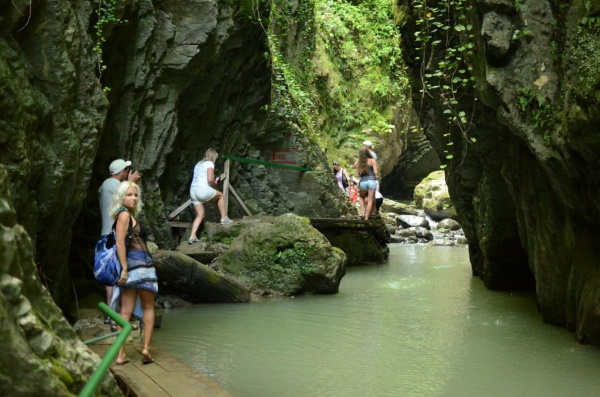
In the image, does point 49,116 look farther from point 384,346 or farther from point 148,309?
point 384,346

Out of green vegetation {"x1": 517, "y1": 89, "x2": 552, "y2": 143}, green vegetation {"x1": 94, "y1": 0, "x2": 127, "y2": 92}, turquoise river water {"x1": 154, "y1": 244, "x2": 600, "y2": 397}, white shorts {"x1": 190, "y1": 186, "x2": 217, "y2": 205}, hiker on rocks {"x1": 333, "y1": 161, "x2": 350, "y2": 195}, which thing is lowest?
turquoise river water {"x1": 154, "y1": 244, "x2": 600, "y2": 397}

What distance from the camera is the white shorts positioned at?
42.8 feet

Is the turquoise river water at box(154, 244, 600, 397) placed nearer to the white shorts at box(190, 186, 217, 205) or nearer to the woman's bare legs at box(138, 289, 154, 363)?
the woman's bare legs at box(138, 289, 154, 363)

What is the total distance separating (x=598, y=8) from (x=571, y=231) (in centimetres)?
277

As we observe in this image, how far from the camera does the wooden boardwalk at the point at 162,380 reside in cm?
516

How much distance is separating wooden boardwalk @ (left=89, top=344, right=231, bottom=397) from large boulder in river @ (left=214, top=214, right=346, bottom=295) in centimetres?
536

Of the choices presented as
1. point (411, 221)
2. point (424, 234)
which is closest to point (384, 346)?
point (424, 234)

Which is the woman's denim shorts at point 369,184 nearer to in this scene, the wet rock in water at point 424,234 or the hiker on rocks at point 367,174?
the hiker on rocks at point 367,174

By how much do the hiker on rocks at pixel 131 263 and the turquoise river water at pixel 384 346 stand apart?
852 millimetres

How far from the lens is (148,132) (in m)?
12.7

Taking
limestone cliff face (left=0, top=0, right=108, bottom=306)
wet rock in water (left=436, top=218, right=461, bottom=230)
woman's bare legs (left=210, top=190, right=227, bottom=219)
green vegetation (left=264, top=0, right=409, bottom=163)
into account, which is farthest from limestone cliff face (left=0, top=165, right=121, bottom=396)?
wet rock in water (left=436, top=218, right=461, bottom=230)

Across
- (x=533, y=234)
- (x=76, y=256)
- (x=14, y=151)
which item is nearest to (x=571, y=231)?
(x=533, y=234)

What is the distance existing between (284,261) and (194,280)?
1.68 meters

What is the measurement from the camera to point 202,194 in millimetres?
13039
